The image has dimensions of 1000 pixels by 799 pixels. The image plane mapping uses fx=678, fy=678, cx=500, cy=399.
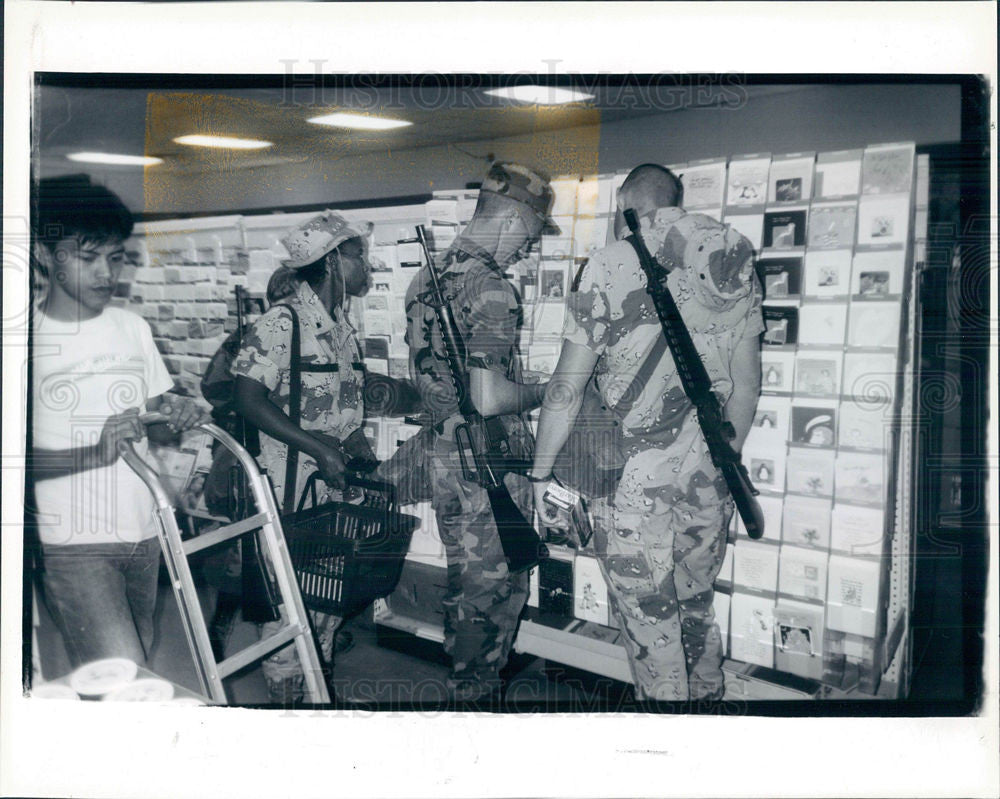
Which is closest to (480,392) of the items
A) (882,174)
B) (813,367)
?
(813,367)

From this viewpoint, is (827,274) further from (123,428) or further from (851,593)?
(123,428)

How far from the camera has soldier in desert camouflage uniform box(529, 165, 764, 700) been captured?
76.5 inches

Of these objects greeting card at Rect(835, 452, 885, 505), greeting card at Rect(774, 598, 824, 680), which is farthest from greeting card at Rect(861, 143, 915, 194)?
greeting card at Rect(774, 598, 824, 680)

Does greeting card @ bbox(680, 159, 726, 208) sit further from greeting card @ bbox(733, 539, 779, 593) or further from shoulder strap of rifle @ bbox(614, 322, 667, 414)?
greeting card @ bbox(733, 539, 779, 593)

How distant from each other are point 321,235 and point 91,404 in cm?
86

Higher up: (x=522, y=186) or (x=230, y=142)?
(x=230, y=142)

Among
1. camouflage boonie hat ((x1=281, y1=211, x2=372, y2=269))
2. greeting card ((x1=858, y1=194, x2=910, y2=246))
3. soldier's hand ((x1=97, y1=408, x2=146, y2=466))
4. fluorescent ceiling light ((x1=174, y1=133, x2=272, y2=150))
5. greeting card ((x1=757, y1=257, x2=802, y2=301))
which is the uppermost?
fluorescent ceiling light ((x1=174, y1=133, x2=272, y2=150))

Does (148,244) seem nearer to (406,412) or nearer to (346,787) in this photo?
(406,412)

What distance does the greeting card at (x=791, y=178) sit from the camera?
191 cm

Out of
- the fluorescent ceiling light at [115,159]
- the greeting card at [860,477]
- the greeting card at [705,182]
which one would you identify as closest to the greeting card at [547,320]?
the greeting card at [705,182]

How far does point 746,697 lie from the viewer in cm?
203

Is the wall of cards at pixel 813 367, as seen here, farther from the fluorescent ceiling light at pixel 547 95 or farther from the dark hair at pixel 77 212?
the dark hair at pixel 77 212

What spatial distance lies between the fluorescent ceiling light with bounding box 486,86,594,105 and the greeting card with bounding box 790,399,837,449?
1.08 meters

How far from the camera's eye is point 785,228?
6.31 feet
